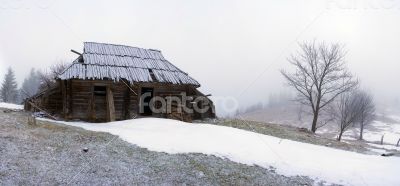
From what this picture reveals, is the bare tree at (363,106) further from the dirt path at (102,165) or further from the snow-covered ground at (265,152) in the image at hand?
the dirt path at (102,165)

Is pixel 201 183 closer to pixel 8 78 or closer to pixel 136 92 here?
pixel 136 92

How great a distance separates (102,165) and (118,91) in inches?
460

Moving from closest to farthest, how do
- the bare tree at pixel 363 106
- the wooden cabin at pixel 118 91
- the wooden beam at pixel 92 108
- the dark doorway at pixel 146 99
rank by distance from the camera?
the wooden cabin at pixel 118 91, the wooden beam at pixel 92 108, the dark doorway at pixel 146 99, the bare tree at pixel 363 106

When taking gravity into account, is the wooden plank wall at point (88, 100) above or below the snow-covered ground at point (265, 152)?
above

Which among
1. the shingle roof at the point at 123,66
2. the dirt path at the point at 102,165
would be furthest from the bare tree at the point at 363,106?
the dirt path at the point at 102,165

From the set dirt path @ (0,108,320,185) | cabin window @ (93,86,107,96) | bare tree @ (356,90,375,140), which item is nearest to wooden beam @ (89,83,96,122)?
cabin window @ (93,86,107,96)

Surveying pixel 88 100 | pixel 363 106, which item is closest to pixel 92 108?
pixel 88 100

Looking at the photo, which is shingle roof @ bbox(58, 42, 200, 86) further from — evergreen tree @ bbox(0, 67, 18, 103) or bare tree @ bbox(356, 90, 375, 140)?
evergreen tree @ bbox(0, 67, 18, 103)

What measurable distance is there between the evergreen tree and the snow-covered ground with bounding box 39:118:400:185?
59252 millimetres

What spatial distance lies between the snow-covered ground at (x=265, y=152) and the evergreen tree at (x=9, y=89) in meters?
59.3

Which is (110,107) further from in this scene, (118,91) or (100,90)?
(100,90)

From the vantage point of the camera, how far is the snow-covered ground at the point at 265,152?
12320 mm

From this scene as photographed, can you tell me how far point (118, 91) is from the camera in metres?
22.4

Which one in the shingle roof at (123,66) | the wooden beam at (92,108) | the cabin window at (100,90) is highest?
the shingle roof at (123,66)
